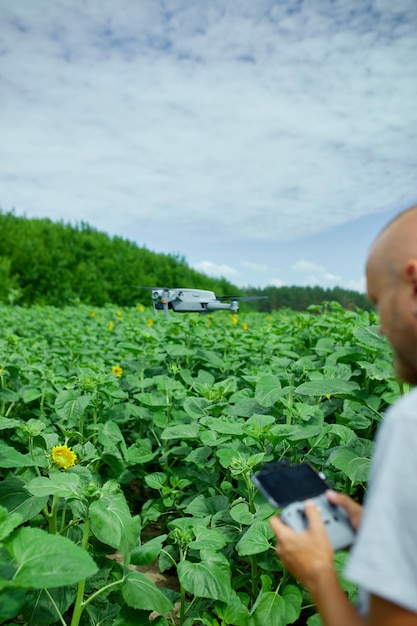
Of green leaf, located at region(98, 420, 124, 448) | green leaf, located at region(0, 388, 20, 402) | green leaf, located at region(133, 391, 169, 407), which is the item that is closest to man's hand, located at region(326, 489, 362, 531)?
green leaf, located at region(98, 420, 124, 448)

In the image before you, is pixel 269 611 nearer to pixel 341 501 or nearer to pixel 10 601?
pixel 10 601

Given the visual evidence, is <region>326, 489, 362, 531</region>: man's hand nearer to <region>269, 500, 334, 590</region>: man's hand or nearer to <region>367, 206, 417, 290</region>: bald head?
<region>269, 500, 334, 590</region>: man's hand

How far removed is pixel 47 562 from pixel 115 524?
0.48 metres

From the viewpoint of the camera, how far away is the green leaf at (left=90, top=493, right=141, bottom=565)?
4.98 feet

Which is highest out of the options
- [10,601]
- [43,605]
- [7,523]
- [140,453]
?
[7,523]

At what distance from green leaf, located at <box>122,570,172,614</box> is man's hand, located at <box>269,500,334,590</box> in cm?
86

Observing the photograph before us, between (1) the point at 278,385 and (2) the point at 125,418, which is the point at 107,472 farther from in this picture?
(1) the point at 278,385

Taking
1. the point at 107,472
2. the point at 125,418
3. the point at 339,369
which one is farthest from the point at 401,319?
the point at 107,472

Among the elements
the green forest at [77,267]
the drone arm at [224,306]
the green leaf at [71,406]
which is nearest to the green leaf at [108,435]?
the green leaf at [71,406]

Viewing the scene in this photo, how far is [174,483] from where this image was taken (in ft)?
8.09

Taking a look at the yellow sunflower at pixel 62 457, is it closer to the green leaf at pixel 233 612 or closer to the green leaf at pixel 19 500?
the green leaf at pixel 19 500

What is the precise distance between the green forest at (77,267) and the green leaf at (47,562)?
38.9ft

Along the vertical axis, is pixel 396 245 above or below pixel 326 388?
above

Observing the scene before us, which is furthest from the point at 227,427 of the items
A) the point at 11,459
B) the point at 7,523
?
the point at 7,523
